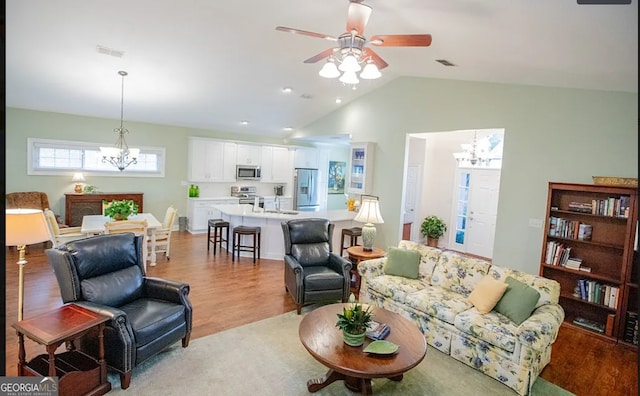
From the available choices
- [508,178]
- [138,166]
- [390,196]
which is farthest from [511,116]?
[138,166]

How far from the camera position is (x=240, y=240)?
641 cm

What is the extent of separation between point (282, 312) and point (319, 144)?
277 inches

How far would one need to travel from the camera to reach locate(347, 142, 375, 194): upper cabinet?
6.80 metres

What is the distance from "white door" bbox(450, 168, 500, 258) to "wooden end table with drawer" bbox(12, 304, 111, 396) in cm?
702

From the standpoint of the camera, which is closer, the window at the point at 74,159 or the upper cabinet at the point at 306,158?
the window at the point at 74,159

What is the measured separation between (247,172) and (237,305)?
531 centimetres

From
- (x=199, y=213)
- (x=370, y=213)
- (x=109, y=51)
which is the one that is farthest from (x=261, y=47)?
(x=199, y=213)

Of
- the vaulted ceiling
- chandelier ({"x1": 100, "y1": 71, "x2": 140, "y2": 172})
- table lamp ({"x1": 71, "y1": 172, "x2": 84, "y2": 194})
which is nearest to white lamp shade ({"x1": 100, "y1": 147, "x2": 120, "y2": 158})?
chandelier ({"x1": 100, "y1": 71, "x2": 140, "y2": 172})

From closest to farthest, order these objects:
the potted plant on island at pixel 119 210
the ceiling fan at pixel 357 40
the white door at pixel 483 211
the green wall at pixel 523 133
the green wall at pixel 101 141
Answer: the ceiling fan at pixel 357 40 < the green wall at pixel 523 133 < the potted plant on island at pixel 119 210 < the green wall at pixel 101 141 < the white door at pixel 483 211

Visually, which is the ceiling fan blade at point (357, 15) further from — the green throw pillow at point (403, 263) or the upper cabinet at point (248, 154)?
the upper cabinet at point (248, 154)

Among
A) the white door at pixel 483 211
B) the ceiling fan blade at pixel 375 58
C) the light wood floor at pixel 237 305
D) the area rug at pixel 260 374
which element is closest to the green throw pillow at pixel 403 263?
the area rug at pixel 260 374

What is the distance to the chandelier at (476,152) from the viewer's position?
6.95 meters

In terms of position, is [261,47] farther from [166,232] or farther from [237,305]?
[166,232]

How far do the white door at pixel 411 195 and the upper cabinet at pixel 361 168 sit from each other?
4.47ft
